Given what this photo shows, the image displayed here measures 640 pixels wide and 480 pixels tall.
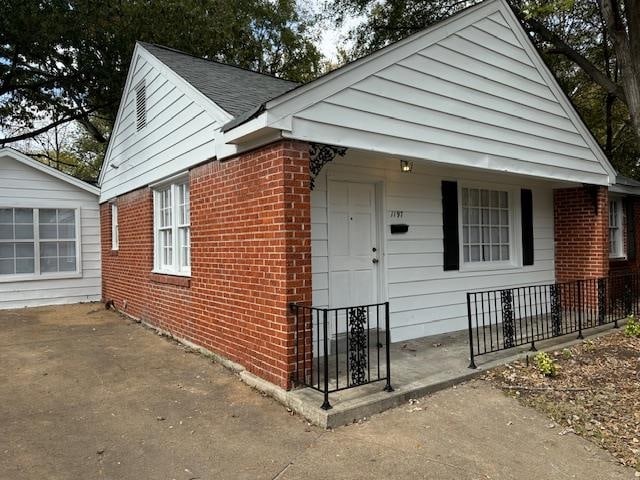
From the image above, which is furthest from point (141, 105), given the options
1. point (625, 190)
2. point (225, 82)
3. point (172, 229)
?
point (625, 190)

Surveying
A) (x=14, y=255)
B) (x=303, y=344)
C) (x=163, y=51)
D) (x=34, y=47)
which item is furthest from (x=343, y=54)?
(x=303, y=344)

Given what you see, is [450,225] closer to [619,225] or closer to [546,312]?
[546,312]

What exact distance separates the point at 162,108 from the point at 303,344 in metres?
5.11

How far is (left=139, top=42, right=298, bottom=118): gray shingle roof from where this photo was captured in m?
5.91

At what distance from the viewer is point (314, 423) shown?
4.04 m

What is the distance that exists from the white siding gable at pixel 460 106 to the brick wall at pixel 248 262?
608mm

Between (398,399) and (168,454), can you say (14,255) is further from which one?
(398,399)

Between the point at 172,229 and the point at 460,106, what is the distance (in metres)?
4.72

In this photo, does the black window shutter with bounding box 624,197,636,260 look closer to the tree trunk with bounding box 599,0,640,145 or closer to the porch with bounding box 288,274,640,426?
the tree trunk with bounding box 599,0,640,145

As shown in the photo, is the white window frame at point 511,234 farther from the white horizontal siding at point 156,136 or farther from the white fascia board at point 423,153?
the white horizontal siding at point 156,136

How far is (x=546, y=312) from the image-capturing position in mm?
7090

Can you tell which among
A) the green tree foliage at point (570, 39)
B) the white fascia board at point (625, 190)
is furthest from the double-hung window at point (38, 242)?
the white fascia board at point (625, 190)

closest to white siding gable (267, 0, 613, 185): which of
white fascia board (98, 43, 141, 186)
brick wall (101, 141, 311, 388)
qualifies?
brick wall (101, 141, 311, 388)

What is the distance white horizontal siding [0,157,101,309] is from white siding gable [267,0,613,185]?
9037 millimetres
